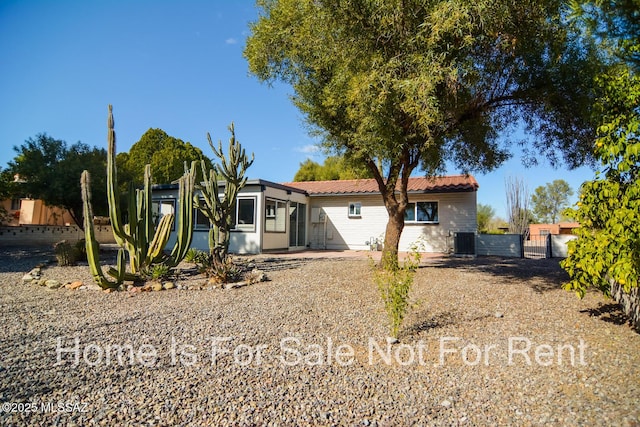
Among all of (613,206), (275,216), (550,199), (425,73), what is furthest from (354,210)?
(550,199)

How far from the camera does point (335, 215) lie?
19000 mm

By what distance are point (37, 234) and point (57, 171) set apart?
19.6ft

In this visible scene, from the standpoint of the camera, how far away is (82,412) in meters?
2.64

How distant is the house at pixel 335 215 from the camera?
1562 cm

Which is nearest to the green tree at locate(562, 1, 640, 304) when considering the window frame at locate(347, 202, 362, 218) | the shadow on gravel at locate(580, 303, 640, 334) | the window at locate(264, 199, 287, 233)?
the shadow on gravel at locate(580, 303, 640, 334)

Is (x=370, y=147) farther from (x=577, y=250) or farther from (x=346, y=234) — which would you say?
(x=346, y=234)

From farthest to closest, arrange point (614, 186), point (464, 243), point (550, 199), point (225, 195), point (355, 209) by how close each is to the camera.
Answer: point (550, 199) < point (355, 209) < point (464, 243) < point (225, 195) < point (614, 186)

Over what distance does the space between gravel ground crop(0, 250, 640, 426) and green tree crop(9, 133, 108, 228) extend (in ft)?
30.4

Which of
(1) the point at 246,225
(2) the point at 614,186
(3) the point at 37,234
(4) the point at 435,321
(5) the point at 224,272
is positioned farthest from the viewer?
(3) the point at 37,234

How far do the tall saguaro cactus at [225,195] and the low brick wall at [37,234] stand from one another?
10290 mm

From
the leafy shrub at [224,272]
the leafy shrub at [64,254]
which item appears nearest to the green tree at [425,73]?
the leafy shrub at [224,272]

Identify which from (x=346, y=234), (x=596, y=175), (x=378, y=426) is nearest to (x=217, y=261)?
(x=378, y=426)

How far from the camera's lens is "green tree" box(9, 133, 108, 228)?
47.5 feet

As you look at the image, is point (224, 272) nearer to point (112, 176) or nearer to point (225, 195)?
point (225, 195)
